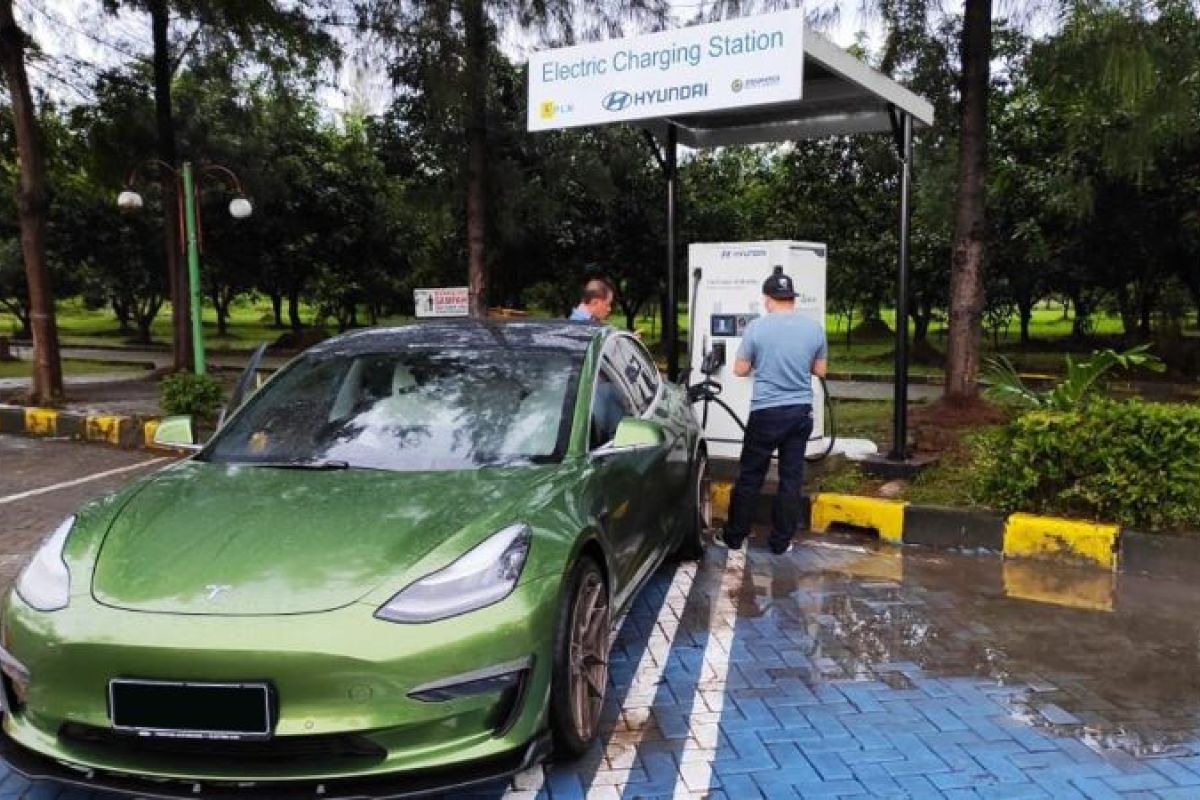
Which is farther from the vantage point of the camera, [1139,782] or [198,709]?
[1139,782]

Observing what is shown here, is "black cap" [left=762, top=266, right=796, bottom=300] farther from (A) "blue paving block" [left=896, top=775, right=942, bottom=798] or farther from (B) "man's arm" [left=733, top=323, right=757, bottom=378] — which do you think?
(A) "blue paving block" [left=896, top=775, right=942, bottom=798]

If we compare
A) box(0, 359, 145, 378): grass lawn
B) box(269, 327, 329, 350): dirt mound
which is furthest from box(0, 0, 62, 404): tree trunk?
box(269, 327, 329, 350): dirt mound

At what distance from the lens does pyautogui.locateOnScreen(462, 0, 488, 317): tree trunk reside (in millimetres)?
10398

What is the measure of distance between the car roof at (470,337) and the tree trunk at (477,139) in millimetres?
5967

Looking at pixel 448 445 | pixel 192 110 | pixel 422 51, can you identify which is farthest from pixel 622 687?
pixel 192 110

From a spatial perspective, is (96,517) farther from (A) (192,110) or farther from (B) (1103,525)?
(A) (192,110)

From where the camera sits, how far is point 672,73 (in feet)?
22.3

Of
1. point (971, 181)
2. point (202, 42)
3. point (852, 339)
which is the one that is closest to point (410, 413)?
point (971, 181)

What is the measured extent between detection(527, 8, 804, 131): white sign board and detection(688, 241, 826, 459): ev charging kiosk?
104 cm

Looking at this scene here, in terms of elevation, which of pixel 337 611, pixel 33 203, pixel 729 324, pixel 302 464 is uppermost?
pixel 33 203

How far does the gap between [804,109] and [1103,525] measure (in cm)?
426

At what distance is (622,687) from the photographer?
13.0 ft

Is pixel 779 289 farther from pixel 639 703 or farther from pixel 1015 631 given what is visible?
pixel 639 703

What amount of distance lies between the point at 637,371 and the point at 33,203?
9.42 m
